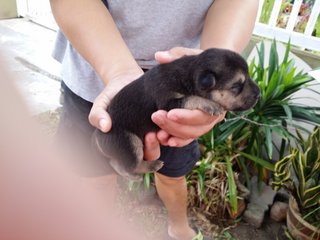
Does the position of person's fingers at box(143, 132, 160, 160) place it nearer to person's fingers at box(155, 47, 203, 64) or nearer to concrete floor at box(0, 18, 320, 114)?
person's fingers at box(155, 47, 203, 64)

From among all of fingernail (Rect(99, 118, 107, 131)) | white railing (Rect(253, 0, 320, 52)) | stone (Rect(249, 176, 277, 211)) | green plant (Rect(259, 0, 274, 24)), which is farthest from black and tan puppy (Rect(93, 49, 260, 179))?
green plant (Rect(259, 0, 274, 24))

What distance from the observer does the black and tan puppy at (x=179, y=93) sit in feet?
4.77

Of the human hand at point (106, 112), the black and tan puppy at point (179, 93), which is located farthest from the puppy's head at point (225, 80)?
the human hand at point (106, 112)

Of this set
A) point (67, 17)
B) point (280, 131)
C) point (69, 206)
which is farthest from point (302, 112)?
point (69, 206)

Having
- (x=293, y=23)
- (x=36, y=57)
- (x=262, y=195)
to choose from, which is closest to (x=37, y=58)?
(x=36, y=57)

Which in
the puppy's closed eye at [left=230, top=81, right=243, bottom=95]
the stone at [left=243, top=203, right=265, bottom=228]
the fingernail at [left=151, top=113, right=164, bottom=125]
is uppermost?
the puppy's closed eye at [left=230, top=81, right=243, bottom=95]

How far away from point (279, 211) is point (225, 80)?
80.2 inches

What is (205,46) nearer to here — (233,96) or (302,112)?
(233,96)

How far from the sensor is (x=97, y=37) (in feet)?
5.62

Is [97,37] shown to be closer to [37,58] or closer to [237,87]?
[237,87]

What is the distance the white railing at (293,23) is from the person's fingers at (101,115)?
2953 millimetres

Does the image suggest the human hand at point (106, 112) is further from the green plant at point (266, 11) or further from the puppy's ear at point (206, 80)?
the green plant at point (266, 11)

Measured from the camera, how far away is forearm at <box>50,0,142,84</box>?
1.69m

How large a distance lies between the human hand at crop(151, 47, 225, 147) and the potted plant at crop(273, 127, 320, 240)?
58.1 inches
